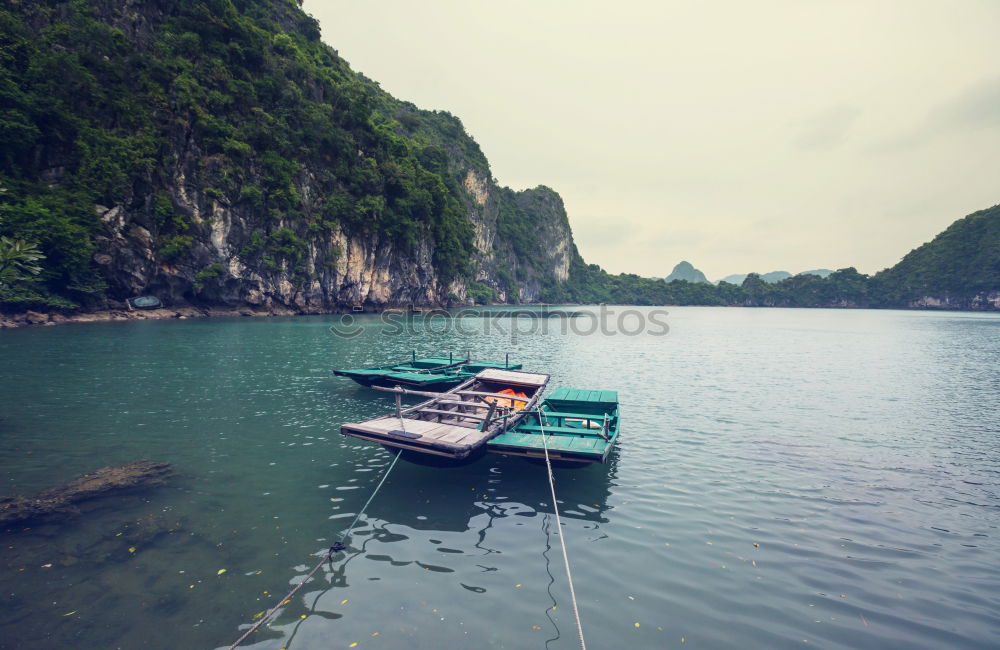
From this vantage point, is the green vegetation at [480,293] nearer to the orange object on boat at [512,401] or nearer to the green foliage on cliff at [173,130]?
the green foliage on cliff at [173,130]

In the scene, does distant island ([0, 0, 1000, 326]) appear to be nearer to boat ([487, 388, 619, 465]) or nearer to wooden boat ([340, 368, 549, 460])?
wooden boat ([340, 368, 549, 460])

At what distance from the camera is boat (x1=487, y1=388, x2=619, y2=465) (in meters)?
8.78

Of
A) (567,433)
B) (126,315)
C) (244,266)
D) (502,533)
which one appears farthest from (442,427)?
(244,266)

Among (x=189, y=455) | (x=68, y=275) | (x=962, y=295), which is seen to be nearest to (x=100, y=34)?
(x=68, y=275)

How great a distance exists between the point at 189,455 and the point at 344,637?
818cm

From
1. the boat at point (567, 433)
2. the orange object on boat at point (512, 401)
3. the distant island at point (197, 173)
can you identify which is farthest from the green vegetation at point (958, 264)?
the orange object on boat at point (512, 401)

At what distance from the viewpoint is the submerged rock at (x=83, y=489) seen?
24.0 ft

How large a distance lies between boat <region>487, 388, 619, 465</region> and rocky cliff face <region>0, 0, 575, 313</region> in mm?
48160

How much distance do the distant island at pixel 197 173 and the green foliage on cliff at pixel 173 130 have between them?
18 cm

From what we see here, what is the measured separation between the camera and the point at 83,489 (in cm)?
817

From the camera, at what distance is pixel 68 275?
37.9 m

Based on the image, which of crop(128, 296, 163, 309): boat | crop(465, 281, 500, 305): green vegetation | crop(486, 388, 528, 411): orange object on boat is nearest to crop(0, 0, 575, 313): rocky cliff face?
crop(128, 296, 163, 309): boat

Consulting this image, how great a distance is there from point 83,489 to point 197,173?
52.9 meters

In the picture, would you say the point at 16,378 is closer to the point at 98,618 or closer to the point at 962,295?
the point at 98,618
